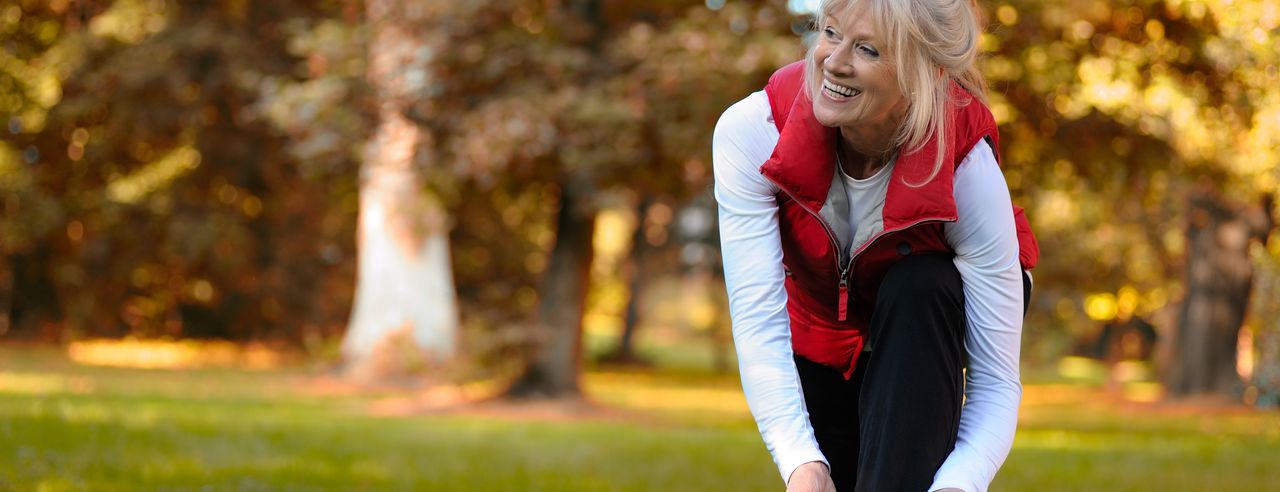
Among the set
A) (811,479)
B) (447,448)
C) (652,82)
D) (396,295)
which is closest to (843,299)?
(811,479)

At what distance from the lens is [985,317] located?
2562 millimetres

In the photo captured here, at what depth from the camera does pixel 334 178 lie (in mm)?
16250

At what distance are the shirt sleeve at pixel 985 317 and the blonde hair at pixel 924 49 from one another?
0.46ft

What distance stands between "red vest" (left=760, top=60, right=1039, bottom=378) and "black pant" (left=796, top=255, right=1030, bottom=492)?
0.08 m

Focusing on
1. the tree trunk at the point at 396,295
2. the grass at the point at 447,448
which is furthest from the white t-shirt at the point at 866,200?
the tree trunk at the point at 396,295

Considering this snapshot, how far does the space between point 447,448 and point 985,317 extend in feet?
25.0

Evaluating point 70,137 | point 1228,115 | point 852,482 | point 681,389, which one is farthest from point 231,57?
point 852,482

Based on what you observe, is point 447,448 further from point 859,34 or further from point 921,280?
point 859,34

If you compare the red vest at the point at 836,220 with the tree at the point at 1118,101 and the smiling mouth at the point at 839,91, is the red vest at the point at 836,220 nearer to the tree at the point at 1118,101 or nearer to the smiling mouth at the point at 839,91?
the smiling mouth at the point at 839,91

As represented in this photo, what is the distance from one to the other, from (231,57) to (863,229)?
2078 centimetres

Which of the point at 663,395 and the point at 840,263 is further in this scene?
the point at 663,395

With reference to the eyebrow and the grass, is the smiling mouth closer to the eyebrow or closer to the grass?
the eyebrow

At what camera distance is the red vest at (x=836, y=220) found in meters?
2.40

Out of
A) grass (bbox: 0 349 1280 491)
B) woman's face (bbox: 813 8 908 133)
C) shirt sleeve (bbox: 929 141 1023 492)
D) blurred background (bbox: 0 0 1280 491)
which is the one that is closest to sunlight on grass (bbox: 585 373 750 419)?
blurred background (bbox: 0 0 1280 491)
